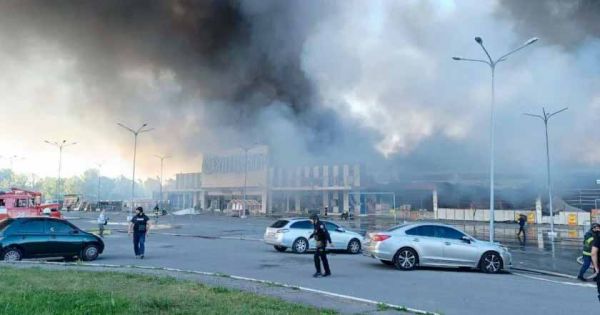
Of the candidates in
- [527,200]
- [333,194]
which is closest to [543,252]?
[527,200]

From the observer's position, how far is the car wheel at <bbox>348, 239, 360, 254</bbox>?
17.5m

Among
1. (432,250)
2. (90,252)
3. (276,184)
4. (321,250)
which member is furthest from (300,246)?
(276,184)

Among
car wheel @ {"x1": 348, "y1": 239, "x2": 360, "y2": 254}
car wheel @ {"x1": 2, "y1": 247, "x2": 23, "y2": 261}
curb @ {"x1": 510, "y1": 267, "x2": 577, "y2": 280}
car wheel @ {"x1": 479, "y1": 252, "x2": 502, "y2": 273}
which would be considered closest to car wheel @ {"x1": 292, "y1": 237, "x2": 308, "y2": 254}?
car wheel @ {"x1": 348, "y1": 239, "x2": 360, "y2": 254}

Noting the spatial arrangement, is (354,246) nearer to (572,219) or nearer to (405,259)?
(405,259)

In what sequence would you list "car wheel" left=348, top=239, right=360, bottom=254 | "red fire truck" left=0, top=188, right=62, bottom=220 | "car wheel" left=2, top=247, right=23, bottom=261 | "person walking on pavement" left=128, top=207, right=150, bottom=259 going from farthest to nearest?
"red fire truck" left=0, top=188, right=62, bottom=220 < "car wheel" left=348, top=239, right=360, bottom=254 < "person walking on pavement" left=128, top=207, right=150, bottom=259 < "car wheel" left=2, top=247, right=23, bottom=261

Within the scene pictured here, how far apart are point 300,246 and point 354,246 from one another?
81.8 inches

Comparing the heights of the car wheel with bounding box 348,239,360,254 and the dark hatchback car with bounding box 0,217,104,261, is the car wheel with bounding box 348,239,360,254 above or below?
below

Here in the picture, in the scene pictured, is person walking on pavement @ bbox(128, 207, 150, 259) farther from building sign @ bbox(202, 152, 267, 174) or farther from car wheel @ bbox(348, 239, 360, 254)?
building sign @ bbox(202, 152, 267, 174)

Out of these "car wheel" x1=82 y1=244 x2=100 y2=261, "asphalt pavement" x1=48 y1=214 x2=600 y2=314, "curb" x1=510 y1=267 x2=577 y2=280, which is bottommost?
"curb" x1=510 y1=267 x2=577 y2=280

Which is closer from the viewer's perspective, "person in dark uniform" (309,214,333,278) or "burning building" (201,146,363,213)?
"person in dark uniform" (309,214,333,278)

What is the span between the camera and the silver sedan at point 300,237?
1705 centimetres

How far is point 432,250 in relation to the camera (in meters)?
12.7

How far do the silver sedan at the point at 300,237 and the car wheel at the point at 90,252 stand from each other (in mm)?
6089

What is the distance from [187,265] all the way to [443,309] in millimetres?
7459
